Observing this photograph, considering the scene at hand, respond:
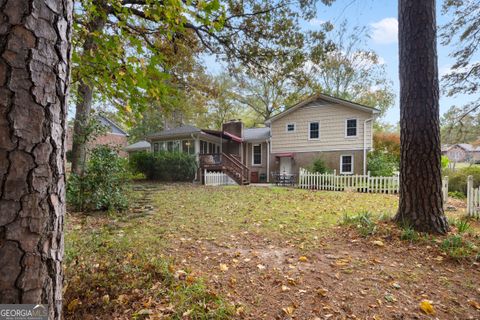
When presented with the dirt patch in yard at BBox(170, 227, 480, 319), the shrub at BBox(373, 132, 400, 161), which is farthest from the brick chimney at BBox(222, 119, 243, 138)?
the dirt patch in yard at BBox(170, 227, 480, 319)

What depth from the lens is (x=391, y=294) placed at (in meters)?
2.36

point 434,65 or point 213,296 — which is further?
point 434,65

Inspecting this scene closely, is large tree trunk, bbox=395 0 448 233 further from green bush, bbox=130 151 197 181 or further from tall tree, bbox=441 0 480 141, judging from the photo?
green bush, bbox=130 151 197 181

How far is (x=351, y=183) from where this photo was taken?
1208cm

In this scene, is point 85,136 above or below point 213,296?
above

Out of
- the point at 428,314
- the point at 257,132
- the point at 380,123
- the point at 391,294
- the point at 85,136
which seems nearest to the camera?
the point at 428,314

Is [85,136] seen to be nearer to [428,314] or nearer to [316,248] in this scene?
[316,248]

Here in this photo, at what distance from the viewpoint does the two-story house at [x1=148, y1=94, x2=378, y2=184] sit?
15.5m

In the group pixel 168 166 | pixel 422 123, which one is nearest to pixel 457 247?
pixel 422 123

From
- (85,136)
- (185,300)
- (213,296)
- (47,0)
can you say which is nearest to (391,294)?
(213,296)

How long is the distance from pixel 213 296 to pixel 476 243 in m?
3.84

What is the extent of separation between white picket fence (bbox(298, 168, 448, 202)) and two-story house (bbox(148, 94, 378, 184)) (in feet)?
11.4

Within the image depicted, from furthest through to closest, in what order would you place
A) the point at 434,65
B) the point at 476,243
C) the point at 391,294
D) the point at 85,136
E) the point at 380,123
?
the point at 380,123
the point at 85,136
the point at 434,65
the point at 476,243
the point at 391,294

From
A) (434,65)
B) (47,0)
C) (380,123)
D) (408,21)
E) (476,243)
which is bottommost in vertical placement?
(476,243)
